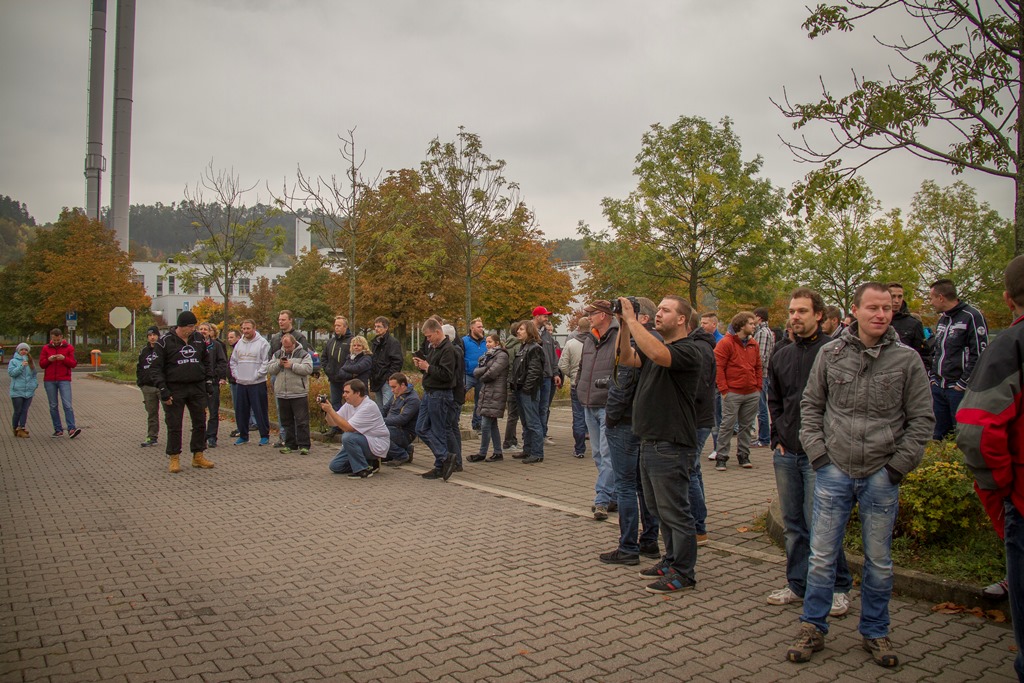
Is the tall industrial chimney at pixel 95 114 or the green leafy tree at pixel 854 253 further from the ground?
the tall industrial chimney at pixel 95 114

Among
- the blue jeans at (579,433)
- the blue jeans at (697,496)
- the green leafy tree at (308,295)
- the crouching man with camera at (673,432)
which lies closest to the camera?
the crouching man with camera at (673,432)

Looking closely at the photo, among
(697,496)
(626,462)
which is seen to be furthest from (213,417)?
(697,496)

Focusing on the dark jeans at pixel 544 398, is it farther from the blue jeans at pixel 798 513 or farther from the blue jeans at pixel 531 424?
the blue jeans at pixel 798 513

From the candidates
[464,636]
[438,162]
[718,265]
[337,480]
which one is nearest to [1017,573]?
[464,636]

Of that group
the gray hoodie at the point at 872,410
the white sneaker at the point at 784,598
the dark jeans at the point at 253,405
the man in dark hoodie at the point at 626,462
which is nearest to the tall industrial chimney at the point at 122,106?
the dark jeans at the point at 253,405

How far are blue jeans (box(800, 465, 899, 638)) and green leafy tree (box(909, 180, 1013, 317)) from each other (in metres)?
34.0

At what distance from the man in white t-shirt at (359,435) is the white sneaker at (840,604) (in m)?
6.38

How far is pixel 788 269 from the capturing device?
1276 inches

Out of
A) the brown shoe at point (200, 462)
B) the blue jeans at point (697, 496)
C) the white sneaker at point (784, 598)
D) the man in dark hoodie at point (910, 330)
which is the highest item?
the man in dark hoodie at point (910, 330)

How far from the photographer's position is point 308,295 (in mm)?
68500

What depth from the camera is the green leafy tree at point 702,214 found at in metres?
28.2

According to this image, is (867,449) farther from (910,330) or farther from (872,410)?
(910,330)

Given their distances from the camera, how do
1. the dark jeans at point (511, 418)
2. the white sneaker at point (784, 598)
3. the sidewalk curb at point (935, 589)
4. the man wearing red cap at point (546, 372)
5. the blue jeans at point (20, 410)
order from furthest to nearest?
the blue jeans at point (20, 410), the dark jeans at point (511, 418), the man wearing red cap at point (546, 372), the white sneaker at point (784, 598), the sidewalk curb at point (935, 589)

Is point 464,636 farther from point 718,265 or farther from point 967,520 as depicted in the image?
point 718,265
